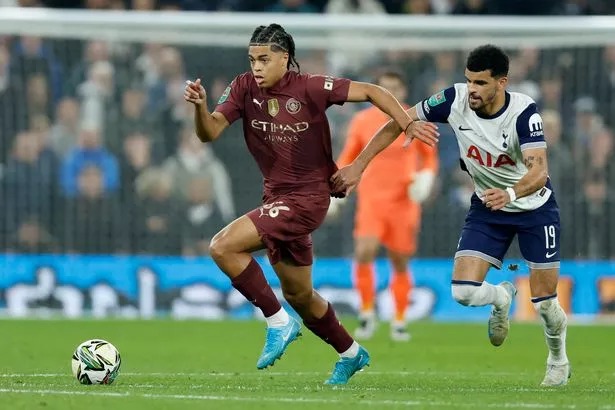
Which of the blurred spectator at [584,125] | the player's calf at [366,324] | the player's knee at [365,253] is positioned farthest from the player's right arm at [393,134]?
the blurred spectator at [584,125]

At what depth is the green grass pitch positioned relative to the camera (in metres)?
8.44

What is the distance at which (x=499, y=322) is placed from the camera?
9.85m

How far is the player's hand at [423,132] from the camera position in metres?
9.42

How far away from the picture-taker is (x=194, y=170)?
18.3 meters

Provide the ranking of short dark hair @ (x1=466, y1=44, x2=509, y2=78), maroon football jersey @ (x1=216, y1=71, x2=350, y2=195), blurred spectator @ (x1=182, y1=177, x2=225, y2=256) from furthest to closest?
blurred spectator @ (x1=182, y1=177, x2=225, y2=256) < maroon football jersey @ (x1=216, y1=71, x2=350, y2=195) < short dark hair @ (x1=466, y1=44, x2=509, y2=78)

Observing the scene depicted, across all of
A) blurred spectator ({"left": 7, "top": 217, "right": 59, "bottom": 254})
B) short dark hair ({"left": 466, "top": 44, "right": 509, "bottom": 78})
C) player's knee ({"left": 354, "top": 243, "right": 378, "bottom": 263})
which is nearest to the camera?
short dark hair ({"left": 466, "top": 44, "right": 509, "bottom": 78})

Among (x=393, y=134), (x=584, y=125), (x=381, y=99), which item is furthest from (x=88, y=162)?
(x=381, y=99)

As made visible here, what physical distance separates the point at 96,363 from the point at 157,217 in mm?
8957

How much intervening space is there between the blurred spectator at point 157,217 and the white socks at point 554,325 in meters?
8.88

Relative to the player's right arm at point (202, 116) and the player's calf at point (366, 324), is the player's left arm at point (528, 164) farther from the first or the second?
the player's calf at point (366, 324)

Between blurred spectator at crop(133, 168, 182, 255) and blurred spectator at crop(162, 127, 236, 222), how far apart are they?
120 mm

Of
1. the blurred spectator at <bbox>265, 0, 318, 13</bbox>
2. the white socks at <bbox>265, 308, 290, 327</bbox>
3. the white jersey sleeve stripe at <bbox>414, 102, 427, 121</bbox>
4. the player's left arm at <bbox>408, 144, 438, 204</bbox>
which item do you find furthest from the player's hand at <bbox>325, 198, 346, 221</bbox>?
the white socks at <bbox>265, 308, 290, 327</bbox>

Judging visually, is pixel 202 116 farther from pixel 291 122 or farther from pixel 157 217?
pixel 157 217

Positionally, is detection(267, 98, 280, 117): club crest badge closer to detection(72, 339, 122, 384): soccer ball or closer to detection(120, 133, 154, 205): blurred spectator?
detection(72, 339, 122, 384): soccer ball
